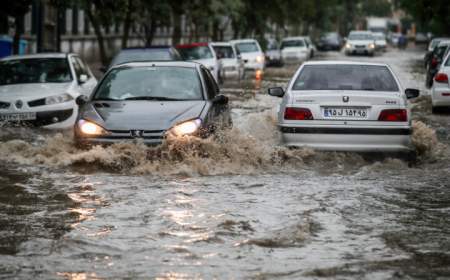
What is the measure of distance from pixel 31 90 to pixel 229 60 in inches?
812

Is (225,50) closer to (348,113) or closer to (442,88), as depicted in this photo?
(442,88)

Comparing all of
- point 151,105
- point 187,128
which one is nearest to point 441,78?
point 151,105

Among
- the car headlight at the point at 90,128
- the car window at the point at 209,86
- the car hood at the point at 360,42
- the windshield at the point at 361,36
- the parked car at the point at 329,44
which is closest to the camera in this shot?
the car headlight at the point at 90,128

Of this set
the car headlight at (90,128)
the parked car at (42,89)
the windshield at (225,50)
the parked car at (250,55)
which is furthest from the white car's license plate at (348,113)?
the parked car at (250,55)

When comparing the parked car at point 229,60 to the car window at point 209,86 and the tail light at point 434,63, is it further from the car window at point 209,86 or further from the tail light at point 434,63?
the car window at point 209,86

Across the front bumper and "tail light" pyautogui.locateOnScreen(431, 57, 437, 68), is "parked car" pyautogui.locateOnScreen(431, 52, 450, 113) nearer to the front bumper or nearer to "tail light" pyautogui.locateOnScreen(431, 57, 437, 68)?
"tail light" pyautogui.locateOnScreen(431, 57, 437, 68)

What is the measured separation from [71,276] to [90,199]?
359 centimetres

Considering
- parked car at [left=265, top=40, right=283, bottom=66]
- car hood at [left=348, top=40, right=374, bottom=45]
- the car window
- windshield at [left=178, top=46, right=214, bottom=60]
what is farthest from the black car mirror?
car hood at [left=348, top=40, right=374, bottom=45]

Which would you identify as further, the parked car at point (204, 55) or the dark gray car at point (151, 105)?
the parked car at point (204, 55)

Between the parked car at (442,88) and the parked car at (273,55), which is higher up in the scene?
the parked car at (442,88)

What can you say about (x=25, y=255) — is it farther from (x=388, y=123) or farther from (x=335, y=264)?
(x=388, y=123)

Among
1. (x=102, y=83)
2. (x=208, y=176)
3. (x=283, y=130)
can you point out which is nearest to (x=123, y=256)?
(x=208, y=176)

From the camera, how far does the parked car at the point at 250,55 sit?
4478cm

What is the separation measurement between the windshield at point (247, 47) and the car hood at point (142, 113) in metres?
32.8
